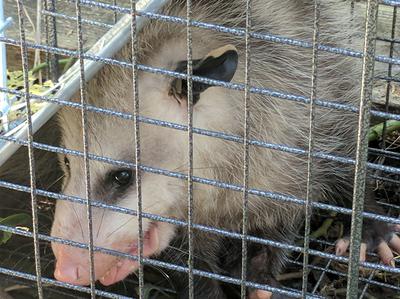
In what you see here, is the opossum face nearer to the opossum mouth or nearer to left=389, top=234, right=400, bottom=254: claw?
the opossum mouth

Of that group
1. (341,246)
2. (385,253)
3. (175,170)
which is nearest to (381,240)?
(385,253)

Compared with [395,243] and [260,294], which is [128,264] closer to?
[260,294]

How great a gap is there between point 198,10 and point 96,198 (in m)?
0.62

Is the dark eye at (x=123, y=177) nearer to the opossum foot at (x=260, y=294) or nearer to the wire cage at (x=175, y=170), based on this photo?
the wire cage at (x=175, y=170)

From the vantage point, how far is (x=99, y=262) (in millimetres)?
2105

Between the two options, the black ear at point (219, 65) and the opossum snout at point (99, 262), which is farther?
the opossum snout at point (99, 262)

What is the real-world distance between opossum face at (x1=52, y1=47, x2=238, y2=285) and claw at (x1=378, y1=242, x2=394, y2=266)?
0.66 metres

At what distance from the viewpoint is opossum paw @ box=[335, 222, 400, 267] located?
8.20 ft

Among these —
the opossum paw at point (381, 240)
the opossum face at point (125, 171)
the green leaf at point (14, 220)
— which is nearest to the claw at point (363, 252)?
the opossum paw at point (381, 240)

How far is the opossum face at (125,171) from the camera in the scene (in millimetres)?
2076

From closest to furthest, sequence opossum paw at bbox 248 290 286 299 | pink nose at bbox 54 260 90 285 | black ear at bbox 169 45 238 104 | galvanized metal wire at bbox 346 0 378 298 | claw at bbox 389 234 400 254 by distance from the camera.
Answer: galvanized metal wire at bbox 346 0 378 298 → black ear at bbox 169 45 238 104 → pink nose at bbox 54 260 90 285 → opossum paw at bbox 248 290 286 299 → claw at bbox 389 234 400 254

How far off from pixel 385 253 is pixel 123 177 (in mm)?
880

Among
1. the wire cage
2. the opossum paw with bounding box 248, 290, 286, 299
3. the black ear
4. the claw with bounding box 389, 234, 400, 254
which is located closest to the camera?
the wire cage

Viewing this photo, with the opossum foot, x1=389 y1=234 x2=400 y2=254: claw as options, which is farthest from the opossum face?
x1=389 y1=234 x2=400 y2=254: claw
